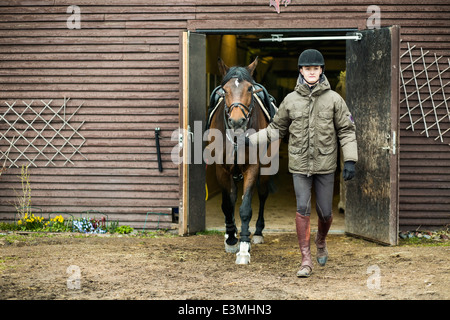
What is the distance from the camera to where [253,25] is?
813 centimetres

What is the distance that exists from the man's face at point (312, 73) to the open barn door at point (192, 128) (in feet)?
8.44

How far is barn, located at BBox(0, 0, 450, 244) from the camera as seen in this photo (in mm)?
8008

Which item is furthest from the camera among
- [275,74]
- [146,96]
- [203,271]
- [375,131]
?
[275,74]

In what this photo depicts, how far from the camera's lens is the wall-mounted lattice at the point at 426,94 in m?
8.00

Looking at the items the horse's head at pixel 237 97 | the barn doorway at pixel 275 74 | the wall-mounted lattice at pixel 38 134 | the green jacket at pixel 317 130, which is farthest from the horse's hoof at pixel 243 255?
the wall-mounted lattice at pixel 38 134

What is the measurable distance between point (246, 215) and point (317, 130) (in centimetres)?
143

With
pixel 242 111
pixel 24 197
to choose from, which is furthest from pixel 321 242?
pixel 24 197

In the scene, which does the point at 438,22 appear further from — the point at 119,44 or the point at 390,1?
the point at 119,44

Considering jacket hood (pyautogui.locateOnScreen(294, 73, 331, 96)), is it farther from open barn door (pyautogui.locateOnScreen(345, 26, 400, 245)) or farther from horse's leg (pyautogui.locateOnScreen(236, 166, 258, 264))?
open barn door (pyautogui.locateOnScreen(345, 26, 400, 245))

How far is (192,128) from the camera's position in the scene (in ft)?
26.2

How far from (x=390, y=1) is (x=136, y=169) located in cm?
432

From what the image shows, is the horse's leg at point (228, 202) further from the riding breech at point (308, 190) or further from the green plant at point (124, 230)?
the green plant at point (124, 230)

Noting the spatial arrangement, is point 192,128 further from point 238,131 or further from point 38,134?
point 38,134

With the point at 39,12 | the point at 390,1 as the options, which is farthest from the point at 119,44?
the point at 390,1
